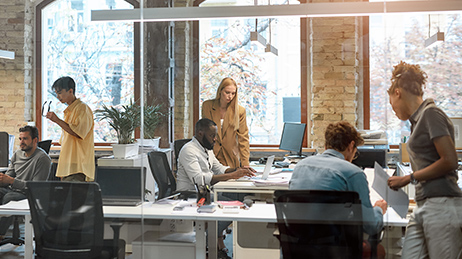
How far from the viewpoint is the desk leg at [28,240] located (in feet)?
11.1

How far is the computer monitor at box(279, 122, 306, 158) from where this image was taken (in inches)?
131

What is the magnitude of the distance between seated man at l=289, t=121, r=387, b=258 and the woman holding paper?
0.30m

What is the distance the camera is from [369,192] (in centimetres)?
302

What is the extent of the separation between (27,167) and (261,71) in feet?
6.21

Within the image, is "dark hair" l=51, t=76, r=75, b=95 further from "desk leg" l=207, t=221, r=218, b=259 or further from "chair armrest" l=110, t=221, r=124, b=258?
"desk leg" l=207, t=221, r=218, b=259

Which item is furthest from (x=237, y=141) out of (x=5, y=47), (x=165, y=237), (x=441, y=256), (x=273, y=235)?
(x=5, y=47)

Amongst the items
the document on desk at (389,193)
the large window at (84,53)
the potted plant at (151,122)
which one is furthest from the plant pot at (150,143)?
the document on desk at (389,193)

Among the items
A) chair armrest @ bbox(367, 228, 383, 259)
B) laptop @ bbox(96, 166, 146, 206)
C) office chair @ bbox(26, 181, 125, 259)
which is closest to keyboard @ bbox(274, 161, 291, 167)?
chair armrest @ bbox(367, 228, 383, 259)

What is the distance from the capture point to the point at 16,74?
12.4 feet

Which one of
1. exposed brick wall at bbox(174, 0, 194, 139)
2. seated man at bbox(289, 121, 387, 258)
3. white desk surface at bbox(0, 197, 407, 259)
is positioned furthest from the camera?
exposed brick wall at bbox(174, 0, 194, 139)

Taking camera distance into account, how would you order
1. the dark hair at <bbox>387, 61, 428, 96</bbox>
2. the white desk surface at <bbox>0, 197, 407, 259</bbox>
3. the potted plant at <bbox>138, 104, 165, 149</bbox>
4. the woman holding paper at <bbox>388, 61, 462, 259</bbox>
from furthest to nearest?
the potted plant at <bbox>138, 104, 165, 149</bbox> < the dark hair at <bbox>387, 61, 428, 96</bbox> < the white desk surface at <bbox>0, 197, 407, 259</bbox> < the woman holding paper at <bbox>388, 61, 462, 259</bbox>

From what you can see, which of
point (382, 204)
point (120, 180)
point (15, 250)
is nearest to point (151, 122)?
point (120, 180)

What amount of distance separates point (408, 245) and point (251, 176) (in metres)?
1.11

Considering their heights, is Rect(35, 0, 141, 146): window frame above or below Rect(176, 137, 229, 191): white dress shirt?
above
